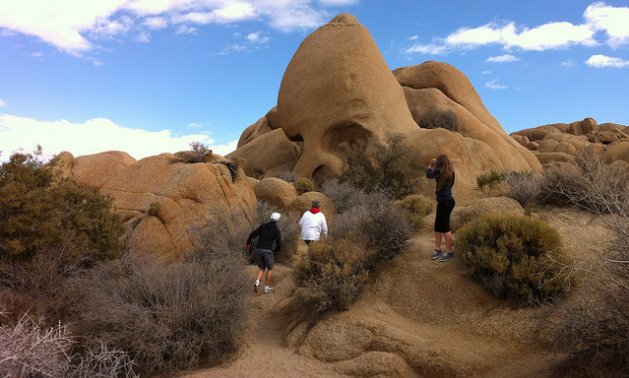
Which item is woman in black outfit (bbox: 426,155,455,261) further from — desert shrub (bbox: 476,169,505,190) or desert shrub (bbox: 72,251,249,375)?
desert shrub (bbox: 476,169,505,190)

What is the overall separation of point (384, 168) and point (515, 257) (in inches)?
453

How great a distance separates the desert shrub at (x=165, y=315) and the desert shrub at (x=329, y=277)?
1.10 metres

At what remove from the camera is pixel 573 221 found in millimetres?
9281

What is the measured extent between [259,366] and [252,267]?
379 centimetres

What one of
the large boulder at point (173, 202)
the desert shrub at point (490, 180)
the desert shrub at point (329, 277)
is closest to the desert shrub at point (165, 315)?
the desert shrub at point (329, 277)

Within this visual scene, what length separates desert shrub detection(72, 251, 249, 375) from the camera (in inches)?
235

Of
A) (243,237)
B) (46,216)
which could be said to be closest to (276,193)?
(243,237)

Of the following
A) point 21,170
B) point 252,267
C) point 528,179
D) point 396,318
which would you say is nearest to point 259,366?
point 396,318

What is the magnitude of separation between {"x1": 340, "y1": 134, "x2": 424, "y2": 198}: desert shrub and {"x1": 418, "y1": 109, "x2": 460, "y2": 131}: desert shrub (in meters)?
6.84

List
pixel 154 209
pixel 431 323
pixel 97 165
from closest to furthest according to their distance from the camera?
pixel 431 323, pixel 154 209, pixel 97 165

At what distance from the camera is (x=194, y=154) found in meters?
12.4

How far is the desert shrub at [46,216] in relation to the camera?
7.07 meters

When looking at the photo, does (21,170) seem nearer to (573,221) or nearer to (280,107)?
(573,221)

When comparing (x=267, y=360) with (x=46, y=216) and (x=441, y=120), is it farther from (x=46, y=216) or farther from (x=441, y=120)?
(x=441, y=120)
